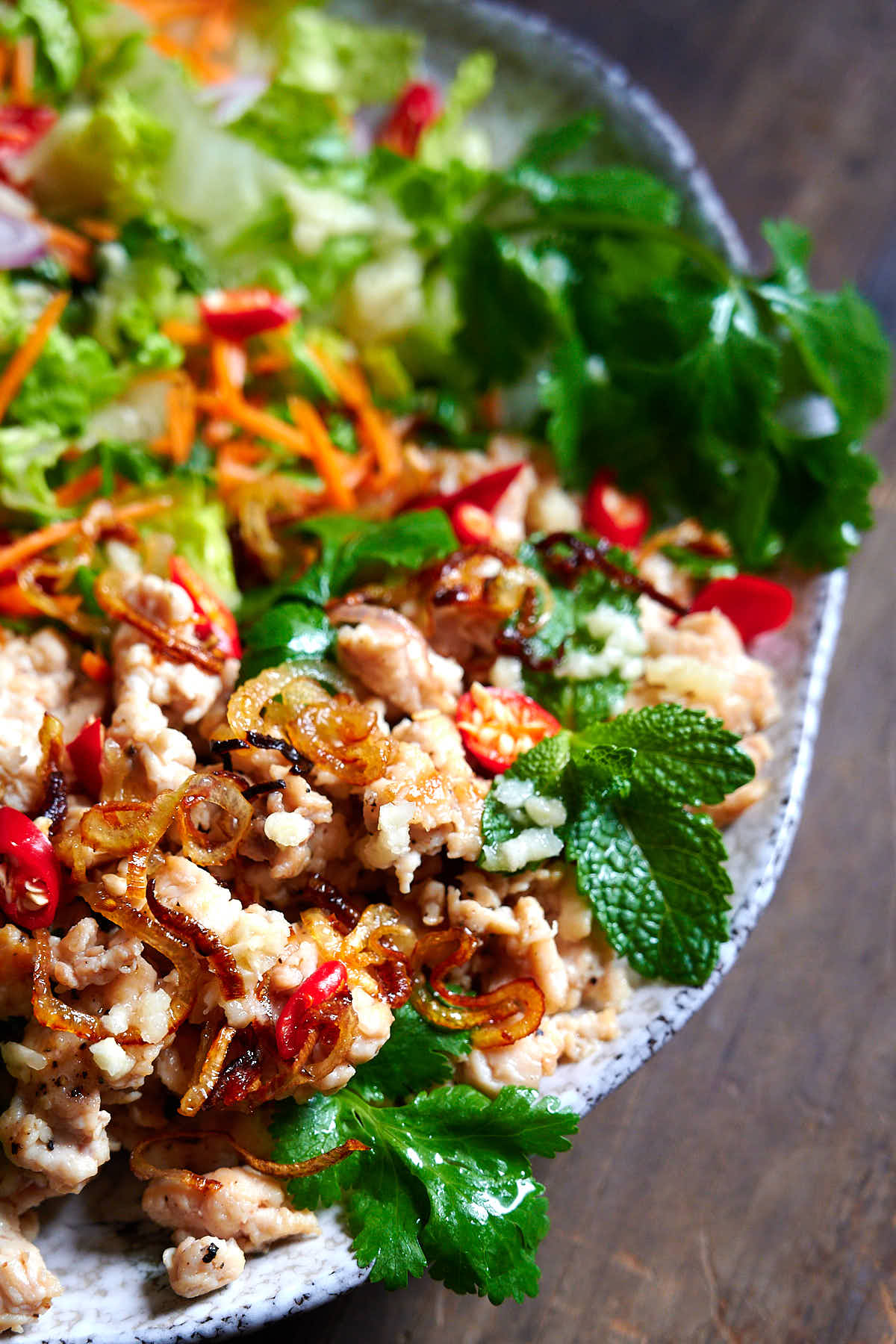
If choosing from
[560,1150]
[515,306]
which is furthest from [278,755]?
[515,306]

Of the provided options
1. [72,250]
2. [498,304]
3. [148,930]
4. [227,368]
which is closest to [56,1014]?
[148,930]

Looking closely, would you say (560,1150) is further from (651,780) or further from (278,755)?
(278,755)

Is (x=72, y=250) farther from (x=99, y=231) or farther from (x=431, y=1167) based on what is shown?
(x=431, y=1167)

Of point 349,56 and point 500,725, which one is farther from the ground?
point 349,56

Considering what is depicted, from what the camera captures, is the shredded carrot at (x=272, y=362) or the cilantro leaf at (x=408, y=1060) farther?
the shredded carrot at (x=272, y=362)

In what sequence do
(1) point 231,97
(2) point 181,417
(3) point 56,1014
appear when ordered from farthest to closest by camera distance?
(1) point 231,97
(2) point 181,417
(3) point 56,1014

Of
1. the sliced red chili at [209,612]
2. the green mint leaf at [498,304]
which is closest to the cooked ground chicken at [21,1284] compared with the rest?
the sliced red chili at [209,612]

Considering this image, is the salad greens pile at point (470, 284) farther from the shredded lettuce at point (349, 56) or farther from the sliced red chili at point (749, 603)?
the sliced red chili at point (749, 603)
